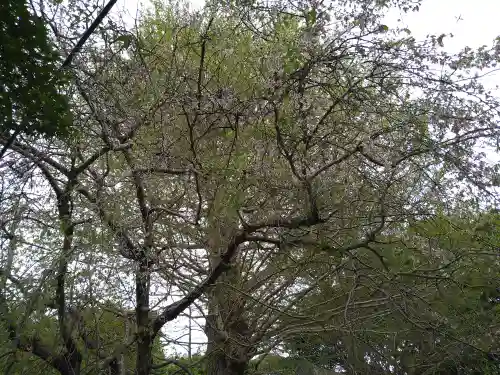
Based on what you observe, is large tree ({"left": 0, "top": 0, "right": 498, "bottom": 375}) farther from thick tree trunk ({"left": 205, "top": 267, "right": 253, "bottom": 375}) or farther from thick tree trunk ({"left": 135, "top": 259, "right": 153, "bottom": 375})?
thick tree trunk ({"left": 205, "top": 267, "right": 253, "bottom": 375})

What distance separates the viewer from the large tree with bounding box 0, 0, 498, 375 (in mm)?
3795

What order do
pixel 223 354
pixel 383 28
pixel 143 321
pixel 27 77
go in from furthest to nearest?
pixel 223 354 < pixel 143 321 < pixel 383 28 < pixel 27 77

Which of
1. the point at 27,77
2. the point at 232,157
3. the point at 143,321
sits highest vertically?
the point at 232,157

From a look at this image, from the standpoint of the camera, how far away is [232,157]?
13.9 ft

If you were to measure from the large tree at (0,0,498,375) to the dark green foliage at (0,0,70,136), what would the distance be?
50.1 inches

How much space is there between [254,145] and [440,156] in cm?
145

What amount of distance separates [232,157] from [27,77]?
Result: 228cm

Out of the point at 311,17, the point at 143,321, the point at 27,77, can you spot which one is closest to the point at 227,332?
the point at 143,321

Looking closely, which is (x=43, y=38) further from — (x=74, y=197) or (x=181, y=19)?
(x=181, y=19)

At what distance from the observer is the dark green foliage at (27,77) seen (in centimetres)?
198

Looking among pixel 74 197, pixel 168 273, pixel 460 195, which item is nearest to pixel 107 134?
pixel 74 197

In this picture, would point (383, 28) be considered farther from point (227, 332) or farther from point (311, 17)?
point (227, 332)

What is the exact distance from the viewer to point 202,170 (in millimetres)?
4469

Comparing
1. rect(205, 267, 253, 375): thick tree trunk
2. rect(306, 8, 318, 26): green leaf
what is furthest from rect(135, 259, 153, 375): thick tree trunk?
rect(306, 8, 318, 26): green leaf
